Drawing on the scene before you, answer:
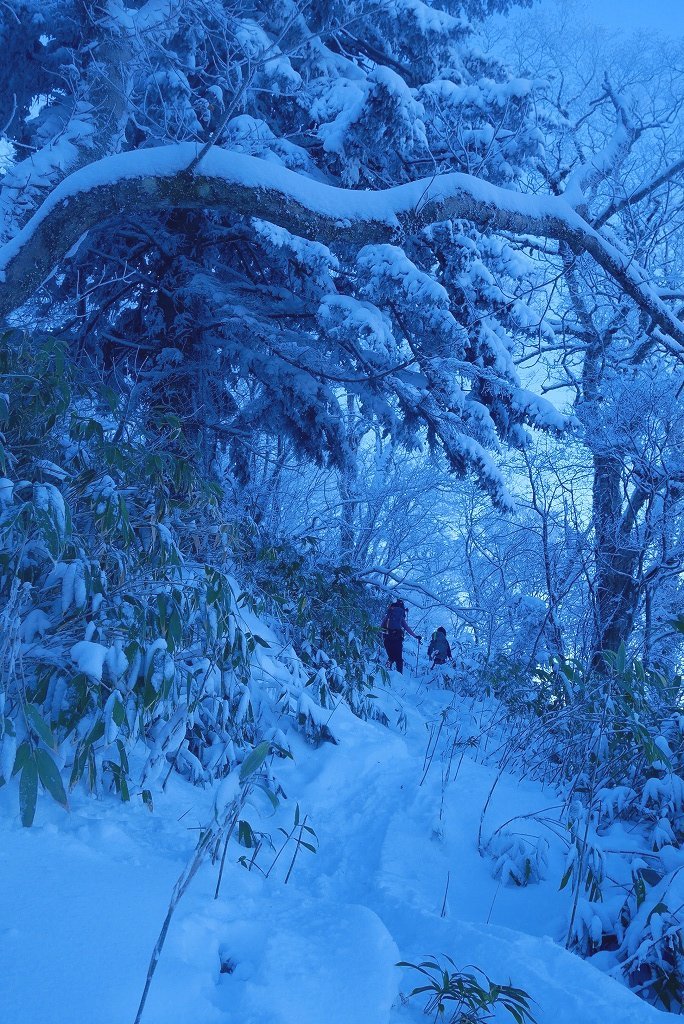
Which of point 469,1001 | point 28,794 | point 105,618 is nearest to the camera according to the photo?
point 28,794

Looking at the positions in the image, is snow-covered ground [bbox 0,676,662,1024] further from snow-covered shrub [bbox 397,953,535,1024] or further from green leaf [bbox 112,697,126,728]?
green leaf [bbox 112,697,126,728]

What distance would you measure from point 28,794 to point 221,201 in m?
2.85

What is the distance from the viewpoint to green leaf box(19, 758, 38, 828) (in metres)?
1.65

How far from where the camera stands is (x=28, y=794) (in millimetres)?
1686

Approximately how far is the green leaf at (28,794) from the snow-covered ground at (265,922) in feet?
0.68

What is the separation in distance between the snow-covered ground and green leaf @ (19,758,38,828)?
21 cm

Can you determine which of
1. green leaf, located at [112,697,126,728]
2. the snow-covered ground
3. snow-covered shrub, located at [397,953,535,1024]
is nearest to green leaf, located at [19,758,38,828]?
the snow-covered ground

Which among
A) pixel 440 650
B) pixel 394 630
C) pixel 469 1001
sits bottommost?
pixel 469 1001

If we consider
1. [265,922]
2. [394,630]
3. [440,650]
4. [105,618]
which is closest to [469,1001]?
[265,922]

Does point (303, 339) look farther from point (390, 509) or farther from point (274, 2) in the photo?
point (390, 509)

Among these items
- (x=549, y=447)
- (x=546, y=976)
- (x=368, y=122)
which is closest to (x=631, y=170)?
(x=549, y=447)

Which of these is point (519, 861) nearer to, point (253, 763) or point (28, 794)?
point (253, 763)

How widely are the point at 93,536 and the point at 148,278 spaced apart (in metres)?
4.50

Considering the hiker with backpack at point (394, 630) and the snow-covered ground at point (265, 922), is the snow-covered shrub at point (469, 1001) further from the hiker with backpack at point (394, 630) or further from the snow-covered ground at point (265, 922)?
the hiker with backpack at point (394, 630)
